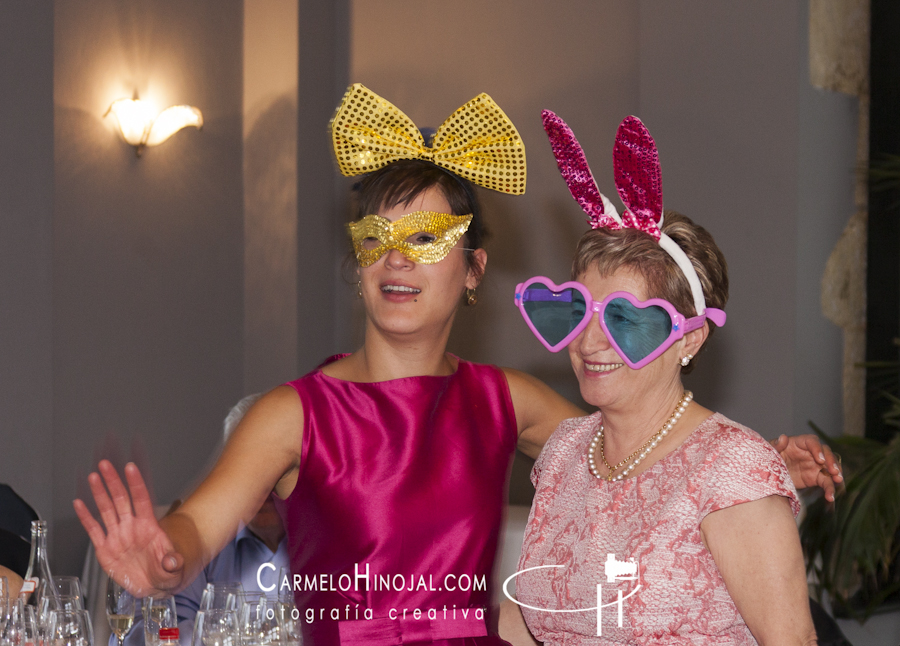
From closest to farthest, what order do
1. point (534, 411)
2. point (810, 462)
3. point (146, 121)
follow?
1. point (810, 462)
2. point (534, 411)
3. point (146, 121)

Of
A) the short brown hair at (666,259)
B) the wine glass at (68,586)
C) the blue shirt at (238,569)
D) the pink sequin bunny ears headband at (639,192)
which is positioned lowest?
the blue shirt at (238,569)

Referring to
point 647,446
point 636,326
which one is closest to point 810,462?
point 647,446

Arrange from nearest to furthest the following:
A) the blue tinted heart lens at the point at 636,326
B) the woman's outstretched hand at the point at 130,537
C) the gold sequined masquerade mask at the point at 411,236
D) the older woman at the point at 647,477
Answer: the woman's outstretched hand at the point at 130,537
the older woman at the point at 647,477
the blue tinted heart lens at the point at 636,326
the gold sequined masquerade mask at the point at 411,236

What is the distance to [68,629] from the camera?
63.8 inches

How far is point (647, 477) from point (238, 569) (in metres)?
1.36

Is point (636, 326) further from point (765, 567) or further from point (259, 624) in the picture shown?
point (259, 624)

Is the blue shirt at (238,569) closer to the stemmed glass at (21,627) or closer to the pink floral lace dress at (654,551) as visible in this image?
the stemmed glass at (21,627)

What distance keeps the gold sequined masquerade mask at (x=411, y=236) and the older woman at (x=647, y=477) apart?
19cm

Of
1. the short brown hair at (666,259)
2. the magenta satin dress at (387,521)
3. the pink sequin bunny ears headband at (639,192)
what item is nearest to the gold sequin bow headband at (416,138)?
the pink sequin bunny ears headband at (639,192)

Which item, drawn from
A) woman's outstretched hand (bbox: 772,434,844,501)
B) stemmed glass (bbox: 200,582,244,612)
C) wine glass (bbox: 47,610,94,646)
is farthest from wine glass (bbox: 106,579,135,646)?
woman's outstretched hand (bbox: 772,434,844,501)

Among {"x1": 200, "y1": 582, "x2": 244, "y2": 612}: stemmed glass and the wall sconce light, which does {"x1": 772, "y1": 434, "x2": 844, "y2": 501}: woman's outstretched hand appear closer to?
{"x1": 200, "y1": 582, "x2": 244, "y2": 612}: stemmed glass

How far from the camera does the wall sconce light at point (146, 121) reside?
4.54 m

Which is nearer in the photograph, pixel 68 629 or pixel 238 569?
pixel 68 629

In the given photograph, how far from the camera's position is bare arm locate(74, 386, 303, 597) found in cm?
132
